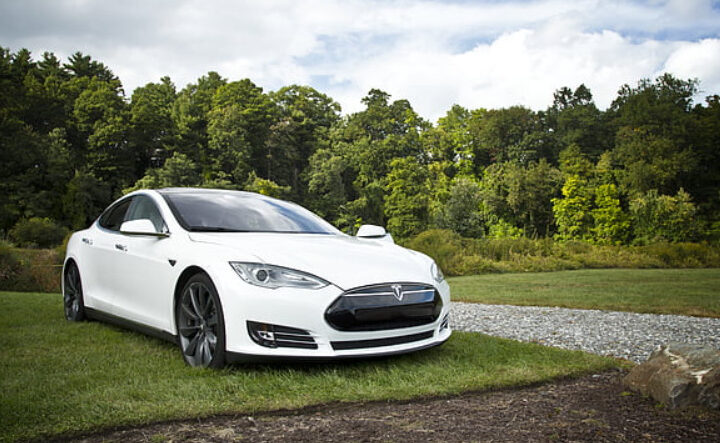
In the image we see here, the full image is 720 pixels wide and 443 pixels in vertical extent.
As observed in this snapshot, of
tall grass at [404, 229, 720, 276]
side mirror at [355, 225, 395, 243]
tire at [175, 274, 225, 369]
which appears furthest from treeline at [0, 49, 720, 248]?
tire at [175, 274, 225, 369]

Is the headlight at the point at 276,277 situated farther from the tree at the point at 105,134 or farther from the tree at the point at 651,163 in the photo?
the tree at the point at 105,134

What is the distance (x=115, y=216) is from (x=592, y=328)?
5.87 m

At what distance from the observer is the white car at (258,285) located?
395 cm

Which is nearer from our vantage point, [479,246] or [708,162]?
[479,246]

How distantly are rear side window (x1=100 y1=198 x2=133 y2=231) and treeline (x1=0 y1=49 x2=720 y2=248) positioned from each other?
3826 cm

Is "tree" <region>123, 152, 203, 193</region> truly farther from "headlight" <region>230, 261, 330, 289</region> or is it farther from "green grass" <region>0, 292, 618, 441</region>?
"headlight" <region>230, 261, 330, 289</region>

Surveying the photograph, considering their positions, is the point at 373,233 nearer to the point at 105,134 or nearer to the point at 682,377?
the point at 682,377

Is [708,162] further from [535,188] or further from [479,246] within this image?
[479,246]

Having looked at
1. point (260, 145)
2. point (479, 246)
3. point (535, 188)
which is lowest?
point (479, 246)

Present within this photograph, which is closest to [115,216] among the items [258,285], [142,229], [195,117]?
[142,229]

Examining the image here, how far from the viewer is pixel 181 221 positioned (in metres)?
4.86

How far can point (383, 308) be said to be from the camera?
13.5 feet

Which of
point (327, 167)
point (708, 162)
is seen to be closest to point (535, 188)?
point (708, 162)

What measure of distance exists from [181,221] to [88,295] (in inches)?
74.5
